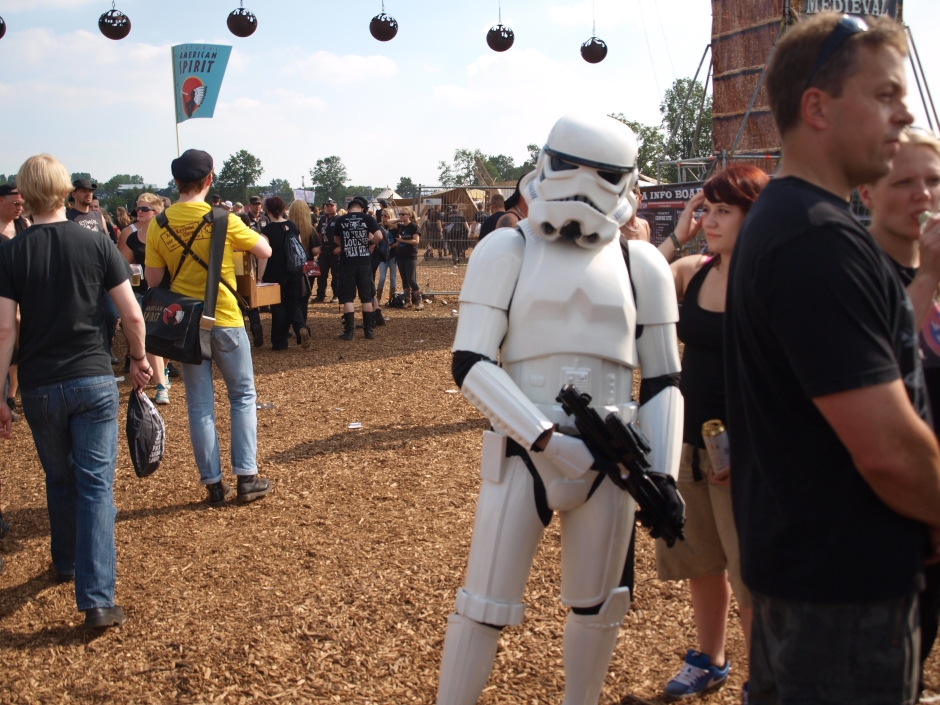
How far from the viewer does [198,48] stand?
9.48m

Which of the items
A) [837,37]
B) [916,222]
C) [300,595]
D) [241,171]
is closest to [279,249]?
[300,595]

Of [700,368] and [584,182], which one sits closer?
[584,182]

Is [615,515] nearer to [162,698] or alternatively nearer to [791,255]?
[791,255]

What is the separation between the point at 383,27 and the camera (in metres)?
9.57

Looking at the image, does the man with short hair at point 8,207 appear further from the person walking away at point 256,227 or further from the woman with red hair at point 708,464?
the woman with red hair at point 708,464

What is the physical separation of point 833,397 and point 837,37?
0.67 metres

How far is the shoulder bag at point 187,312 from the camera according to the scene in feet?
14.6

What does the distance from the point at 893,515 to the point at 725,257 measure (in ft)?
5.04

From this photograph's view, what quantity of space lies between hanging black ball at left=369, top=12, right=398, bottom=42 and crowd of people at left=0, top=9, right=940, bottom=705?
697 cm

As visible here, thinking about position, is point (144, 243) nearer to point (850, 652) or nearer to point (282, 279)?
point (282, 279)

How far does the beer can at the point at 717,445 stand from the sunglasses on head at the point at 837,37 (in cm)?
124

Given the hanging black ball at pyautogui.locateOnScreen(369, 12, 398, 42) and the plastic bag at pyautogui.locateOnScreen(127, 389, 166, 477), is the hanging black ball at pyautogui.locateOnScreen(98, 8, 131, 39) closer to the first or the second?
the hanging black ball at pyautogui.locateOnScreen(369, 12, 398, 42)

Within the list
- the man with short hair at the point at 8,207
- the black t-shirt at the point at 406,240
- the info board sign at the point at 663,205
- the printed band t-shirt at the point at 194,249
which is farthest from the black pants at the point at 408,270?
the printed band t-shirt at the point at 194,249

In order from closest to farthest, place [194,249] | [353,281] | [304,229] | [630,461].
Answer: [630,461], [194,249], [353,281], [304,229]
